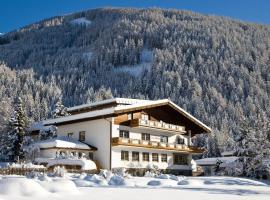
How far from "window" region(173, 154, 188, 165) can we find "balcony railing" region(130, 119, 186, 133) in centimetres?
331

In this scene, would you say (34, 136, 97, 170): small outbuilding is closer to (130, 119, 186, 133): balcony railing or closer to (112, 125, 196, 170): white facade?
(112, 125, 196, 170): white facade

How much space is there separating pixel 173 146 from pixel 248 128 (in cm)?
946

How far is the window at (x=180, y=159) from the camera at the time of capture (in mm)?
56834

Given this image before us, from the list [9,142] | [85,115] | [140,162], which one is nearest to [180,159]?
[140,162]

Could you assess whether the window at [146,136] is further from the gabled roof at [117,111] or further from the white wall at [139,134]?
the gabled roof at [117,111]

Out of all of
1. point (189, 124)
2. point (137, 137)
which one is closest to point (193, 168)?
point (189, 124)

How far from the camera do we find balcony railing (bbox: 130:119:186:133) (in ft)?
165

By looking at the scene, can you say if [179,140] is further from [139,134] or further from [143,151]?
[139,134]

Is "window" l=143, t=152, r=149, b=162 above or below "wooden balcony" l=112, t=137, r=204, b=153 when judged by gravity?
below

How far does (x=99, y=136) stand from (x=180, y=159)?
41.7 ft

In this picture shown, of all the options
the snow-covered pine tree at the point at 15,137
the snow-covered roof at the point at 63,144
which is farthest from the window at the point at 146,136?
the snow-covered pine tree at the point at 15,137

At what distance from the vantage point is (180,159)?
Result: 5769 centimetres

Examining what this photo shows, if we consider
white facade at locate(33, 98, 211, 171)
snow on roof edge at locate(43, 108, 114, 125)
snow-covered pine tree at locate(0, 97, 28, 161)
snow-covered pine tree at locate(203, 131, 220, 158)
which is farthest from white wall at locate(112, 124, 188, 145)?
snow-covered pine tree at locate(203, 131, 220, 158)

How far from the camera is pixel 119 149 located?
4981 centimetres
